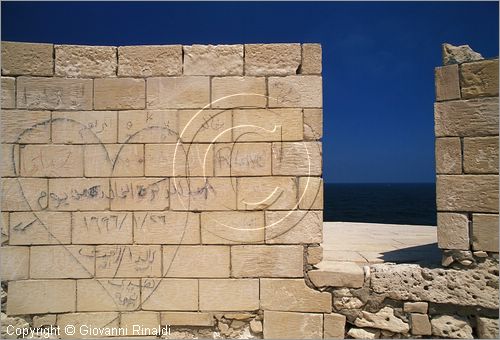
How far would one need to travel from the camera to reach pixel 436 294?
3.51 metres

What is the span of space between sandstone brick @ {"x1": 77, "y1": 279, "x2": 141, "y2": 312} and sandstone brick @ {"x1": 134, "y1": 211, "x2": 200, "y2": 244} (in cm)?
54

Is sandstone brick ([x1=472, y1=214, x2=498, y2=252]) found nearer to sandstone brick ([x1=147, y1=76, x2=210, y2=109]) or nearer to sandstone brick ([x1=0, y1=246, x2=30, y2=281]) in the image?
sandstone brick ([x1=147, y1=76, x2=210, y2=109])

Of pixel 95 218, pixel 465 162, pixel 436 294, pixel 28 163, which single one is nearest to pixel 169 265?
pixel 95 218

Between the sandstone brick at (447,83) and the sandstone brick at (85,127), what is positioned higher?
the sandstone brick at (447,83)

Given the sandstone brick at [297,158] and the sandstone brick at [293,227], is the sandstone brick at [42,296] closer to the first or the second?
the sandstone brick at [293,227]

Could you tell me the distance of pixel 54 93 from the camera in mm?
3709

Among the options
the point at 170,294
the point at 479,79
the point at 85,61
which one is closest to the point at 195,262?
the point at 170,294

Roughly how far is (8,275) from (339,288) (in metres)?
3.83

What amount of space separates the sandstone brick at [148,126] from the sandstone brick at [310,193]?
1.59 metres

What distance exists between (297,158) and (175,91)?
163 centimetres

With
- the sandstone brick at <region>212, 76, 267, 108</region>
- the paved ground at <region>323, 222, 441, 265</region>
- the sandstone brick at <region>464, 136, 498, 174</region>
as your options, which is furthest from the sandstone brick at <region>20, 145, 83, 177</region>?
the sandstone brick at <region>464, 136, 498, 174</region>

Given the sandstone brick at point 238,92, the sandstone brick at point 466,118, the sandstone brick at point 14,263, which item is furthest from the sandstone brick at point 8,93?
the sandstone brick at point 466,118

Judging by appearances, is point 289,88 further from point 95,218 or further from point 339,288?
point 95,218

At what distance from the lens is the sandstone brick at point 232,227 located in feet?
12.0
